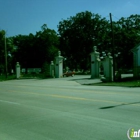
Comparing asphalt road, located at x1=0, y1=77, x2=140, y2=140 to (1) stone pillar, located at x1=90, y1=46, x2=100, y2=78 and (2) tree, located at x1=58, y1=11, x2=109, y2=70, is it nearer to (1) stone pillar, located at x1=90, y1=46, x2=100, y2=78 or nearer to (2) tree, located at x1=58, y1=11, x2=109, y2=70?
(1) stone pillar, located at x1=90, y1=46, x2=100, y2=78

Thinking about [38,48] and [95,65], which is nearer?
[95,65]

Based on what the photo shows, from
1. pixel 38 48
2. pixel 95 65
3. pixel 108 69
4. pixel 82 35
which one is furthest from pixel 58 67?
pixel 38 48

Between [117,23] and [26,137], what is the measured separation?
69.4 metres

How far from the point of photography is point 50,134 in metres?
7.06

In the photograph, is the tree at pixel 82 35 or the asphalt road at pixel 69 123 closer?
the asphalt road at pixel 69 123

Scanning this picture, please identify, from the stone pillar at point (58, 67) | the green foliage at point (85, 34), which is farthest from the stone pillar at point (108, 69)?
the green foliage at point (85, 34)

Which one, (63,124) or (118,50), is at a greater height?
(118,50)

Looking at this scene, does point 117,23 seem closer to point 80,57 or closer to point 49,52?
point 80,57

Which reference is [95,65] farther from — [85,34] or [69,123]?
[85,34]

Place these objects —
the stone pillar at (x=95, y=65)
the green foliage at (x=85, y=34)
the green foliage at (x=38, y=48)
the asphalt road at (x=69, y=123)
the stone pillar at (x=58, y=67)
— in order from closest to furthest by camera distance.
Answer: the asphalt road at (x=69, y=123)
the stone pillar at (x=95, y=65)
the stone pillar at (x=58, y=67)
the green foliage at (x=85, y=34)
the green foliage at (x=38, y=48)

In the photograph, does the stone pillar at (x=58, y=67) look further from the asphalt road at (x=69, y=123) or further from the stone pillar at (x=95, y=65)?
the asphalt road at (x=69, y=123)

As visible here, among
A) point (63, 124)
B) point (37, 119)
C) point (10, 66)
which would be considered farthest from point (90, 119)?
point (10, 66)

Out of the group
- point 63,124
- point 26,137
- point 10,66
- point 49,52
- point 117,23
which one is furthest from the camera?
point 10,66

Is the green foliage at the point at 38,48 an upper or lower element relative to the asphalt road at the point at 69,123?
upper
